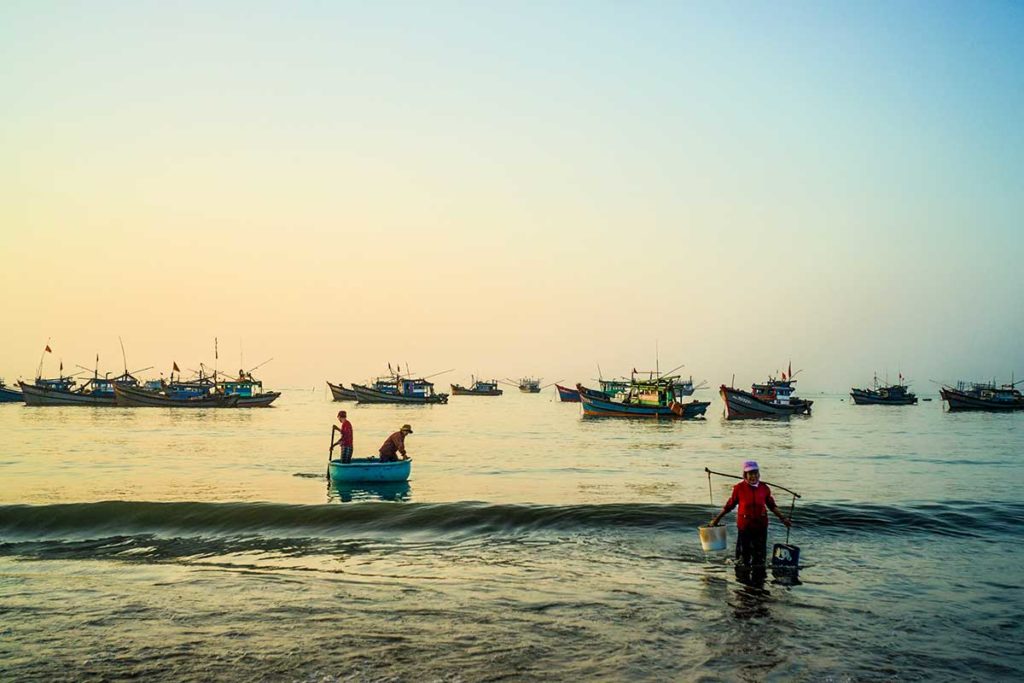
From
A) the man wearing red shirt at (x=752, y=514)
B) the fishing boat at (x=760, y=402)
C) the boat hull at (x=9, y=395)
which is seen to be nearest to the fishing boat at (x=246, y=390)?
the boat hull at (x=9, y=395)

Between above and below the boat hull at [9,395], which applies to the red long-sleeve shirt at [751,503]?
below

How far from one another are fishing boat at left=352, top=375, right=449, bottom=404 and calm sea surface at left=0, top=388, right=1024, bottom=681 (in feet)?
272

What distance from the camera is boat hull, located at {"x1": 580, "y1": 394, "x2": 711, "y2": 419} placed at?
6669 cm

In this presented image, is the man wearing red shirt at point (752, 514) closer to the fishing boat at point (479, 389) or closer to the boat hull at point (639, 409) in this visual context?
the boat hull at point (639, 409)

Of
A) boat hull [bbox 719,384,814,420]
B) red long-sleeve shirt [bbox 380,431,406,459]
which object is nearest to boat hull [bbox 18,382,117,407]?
boat hull [bbox 719,384,814,420]

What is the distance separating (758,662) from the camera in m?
7.86

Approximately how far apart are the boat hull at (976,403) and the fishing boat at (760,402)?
105 ft

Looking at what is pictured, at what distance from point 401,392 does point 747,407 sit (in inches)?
2167

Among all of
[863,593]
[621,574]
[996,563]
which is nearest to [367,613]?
[621,574]

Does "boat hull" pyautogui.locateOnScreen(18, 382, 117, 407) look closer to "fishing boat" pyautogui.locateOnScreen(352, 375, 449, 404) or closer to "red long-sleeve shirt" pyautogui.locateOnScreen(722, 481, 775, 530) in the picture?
"fishing boat" pyautogui.locateOnScreen(352, 375, 449, 404)

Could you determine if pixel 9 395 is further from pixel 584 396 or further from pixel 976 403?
pixel 976 403

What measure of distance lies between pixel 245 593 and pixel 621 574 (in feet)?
19.6

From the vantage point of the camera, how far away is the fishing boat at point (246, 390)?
301 ft

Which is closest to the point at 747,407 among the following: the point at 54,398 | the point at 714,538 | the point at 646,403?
the point at 646,403
